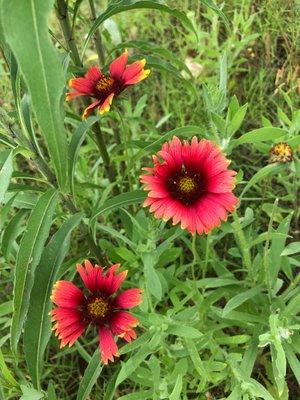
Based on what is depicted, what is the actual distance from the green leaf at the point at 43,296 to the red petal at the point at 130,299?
121mm

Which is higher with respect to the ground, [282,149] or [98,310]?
[282,149]

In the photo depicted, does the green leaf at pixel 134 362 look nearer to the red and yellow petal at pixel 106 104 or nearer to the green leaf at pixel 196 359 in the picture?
the green leaf at pixel 196 359

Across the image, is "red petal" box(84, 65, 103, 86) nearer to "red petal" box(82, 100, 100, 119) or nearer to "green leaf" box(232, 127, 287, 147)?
"red petal" box(82, 100, 100, 119)

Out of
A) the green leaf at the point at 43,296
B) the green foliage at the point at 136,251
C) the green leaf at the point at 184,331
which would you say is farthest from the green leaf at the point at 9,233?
the green leaf at the point at 184,331

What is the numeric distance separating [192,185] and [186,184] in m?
0.01

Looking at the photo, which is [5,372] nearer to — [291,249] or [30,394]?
[30,394]

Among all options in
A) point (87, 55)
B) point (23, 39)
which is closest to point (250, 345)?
point (23, 39)

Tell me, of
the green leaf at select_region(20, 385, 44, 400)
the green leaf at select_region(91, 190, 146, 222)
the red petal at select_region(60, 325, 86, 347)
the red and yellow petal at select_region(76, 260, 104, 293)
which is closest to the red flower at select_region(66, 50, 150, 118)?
the green leaf at select_region(91, 190, 146, 222)

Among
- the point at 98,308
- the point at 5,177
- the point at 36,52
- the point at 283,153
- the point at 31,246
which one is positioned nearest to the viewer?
the point at 36,52

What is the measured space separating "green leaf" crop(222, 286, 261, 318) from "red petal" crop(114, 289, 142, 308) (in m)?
0.15

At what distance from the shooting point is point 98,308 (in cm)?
93

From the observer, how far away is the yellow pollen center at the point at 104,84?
1036mm

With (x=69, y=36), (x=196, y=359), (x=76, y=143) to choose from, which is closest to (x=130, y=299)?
(x=196, y=359)

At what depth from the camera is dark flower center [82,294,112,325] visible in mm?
928
